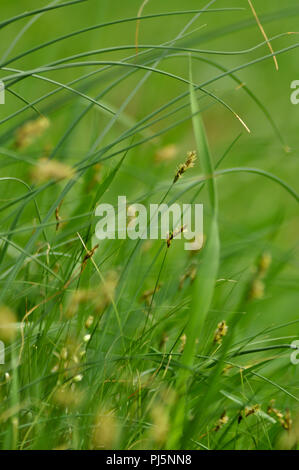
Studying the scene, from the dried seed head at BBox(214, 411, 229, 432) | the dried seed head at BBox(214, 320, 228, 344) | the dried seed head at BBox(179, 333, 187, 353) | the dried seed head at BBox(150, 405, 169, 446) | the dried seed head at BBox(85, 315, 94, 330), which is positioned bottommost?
the dried seed head at BBox(214, 411, 229, 432)

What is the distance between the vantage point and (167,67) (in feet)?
Answer: 11.3

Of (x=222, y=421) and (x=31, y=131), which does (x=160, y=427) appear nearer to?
(x=222, y=421)

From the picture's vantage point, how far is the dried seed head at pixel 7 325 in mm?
926

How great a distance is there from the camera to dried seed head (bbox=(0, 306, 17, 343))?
36.5 inches

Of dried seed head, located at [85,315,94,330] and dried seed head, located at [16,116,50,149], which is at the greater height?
dried seed head, located at [16,116,50,149]

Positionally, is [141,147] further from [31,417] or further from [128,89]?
[31,417]

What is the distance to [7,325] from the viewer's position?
1.00 m

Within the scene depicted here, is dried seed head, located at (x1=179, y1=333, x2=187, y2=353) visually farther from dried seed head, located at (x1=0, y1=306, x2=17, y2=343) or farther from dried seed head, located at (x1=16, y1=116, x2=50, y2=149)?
dried seed head, located at (x1=16, y1=116, x2=50, y2=149)

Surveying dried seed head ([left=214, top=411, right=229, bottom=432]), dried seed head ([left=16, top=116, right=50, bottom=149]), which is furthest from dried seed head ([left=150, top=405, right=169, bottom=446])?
dried seed head ([left=16, top=116, right=50, bottom=149])

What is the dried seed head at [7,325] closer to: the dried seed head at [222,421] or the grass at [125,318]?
the grass at [125,318]

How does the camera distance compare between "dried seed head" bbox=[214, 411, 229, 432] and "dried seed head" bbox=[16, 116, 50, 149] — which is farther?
"dried seed head" bbox=[214, 411, 229, 432]

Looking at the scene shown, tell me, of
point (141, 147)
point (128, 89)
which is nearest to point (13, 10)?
point (128, 89)

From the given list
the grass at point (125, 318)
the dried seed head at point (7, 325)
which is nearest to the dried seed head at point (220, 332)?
the grass at point (125, 318)
